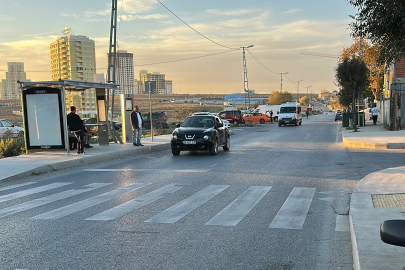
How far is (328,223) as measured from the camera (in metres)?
6.39

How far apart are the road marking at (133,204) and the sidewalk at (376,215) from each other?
3.65 metres

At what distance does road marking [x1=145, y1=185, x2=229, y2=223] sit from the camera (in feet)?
22.1

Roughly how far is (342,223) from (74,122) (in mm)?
11762

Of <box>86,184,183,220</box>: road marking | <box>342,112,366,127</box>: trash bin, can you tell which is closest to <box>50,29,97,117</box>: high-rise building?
<box>342,112,366,127</box>: trash bin

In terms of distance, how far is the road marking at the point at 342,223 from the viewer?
604 centimetres

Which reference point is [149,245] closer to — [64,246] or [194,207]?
[64,246]

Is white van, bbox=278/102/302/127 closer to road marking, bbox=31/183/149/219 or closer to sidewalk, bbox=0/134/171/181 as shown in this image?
sidewalk, bbox=0/134/171/181

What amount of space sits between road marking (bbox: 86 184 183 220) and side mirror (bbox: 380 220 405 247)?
5354 mm

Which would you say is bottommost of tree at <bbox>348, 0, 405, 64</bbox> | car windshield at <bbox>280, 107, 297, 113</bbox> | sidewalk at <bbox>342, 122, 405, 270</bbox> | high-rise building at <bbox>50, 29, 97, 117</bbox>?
sidewalk at <bbox>342, 122, 405, 270</bbox>

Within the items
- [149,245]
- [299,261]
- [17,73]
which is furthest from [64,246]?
[17,73]

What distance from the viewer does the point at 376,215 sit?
6.20 metres

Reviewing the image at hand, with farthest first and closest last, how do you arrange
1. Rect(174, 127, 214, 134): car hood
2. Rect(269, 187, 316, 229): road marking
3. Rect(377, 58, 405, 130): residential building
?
Rect(377, 58, 405, 130): residential building → Rect(174, 127, 214, 134): car hood → Rect(269, 187, 316, 229): road marking

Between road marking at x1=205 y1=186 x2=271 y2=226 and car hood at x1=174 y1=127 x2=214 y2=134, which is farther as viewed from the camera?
car hood at x1=174 y1=127 x2=214 y2=134

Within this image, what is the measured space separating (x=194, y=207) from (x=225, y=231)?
164 centimetres
